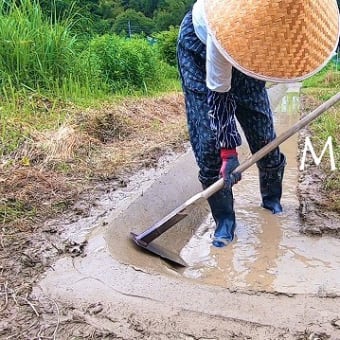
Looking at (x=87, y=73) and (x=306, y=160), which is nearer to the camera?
(x=306, y=160)

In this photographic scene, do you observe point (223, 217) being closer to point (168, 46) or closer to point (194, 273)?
point (194, 273)

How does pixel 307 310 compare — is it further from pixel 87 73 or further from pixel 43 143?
pixel 87 73

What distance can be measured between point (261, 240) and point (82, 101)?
2.70m

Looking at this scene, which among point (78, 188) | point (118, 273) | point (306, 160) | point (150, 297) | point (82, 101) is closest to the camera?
point (150, 297)

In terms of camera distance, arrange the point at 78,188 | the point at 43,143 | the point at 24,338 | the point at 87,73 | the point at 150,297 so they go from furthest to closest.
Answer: the point at 87,73 < the point at 43,143 < the point at 78,188 < the point at 150,297 < the point at 24,338

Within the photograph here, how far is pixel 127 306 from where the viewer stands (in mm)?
1918

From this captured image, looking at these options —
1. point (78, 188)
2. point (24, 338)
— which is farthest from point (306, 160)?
point (24, 338)

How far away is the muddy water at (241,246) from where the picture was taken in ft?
8.12

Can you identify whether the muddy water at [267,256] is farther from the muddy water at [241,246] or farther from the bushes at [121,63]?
the bushes at [121,63]

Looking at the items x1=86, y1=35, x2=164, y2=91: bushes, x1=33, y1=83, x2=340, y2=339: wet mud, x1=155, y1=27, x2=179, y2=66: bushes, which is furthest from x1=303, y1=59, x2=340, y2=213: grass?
x1=155, y1=27, x2=179, y2=66: bushes

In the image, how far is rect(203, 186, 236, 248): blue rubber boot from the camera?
9.25ft

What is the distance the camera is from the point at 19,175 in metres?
3.13

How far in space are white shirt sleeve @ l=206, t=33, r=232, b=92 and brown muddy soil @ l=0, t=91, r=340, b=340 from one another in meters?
0.81

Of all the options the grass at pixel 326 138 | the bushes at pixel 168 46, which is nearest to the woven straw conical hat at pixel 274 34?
the grass at pixel 326 138
